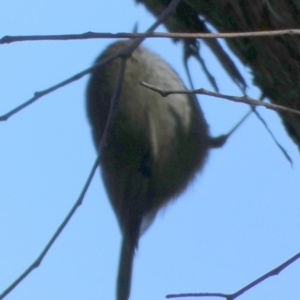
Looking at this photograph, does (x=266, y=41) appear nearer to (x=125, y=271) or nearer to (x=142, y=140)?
(x=142, y=140)

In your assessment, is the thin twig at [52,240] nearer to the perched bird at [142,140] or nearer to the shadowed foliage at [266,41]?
the shadowed foliage at [266,41]

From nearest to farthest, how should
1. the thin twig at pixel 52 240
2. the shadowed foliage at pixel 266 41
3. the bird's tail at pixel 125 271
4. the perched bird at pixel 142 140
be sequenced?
the thin twig at pixel 52 240, the shadowed foliage at pixel 266 41, the bird's tail at pixel 125 271, the perched bird at pixel 142 140

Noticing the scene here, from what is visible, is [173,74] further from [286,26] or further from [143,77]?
[286,26]

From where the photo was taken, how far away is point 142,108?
258 cm

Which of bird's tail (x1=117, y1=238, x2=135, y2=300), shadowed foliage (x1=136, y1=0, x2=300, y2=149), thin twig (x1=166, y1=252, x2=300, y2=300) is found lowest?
thin twig (x1=166, y1=252, x2=300, y2=300)

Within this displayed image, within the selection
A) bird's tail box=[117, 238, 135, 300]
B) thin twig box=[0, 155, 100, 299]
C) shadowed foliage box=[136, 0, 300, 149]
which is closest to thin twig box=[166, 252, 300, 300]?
thin twig box=[0, 155, 100, 299]

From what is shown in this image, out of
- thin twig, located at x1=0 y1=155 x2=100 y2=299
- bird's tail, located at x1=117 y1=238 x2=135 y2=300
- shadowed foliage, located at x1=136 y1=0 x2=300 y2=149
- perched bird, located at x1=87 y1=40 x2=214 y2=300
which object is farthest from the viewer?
perched bird, located at x1=87 y1=40 x2=214 y2=300

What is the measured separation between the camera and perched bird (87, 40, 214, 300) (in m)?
2.57

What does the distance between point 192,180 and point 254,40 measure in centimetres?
95

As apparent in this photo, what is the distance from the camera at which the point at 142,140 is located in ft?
8.51

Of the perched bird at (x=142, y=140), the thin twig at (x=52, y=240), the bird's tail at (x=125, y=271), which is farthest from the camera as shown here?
the perched bird at (x=142, y=140)

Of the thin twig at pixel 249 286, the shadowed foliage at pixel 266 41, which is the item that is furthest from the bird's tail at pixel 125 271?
the thin twig at pixel 249 286

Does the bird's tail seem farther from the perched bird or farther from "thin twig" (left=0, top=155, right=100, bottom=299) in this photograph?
"thin twig" (left=0, top=155, right=100, bottom=299)

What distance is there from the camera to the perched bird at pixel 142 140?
2.57m
